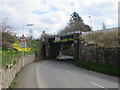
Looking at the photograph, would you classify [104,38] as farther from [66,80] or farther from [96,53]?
[66,80]

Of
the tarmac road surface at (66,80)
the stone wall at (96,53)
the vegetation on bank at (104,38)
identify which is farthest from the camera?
the vegetation on bank at (104,38)

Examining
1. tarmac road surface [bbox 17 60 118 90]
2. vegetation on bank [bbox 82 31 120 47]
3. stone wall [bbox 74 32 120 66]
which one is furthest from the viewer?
vegetation on bank [bbox 82 31 120 47]

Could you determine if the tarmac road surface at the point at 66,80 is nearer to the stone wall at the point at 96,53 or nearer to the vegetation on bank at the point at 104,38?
the stone wall at the point at 96,53

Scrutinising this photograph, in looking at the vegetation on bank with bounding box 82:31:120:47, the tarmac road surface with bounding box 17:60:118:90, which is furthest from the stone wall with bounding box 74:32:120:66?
the tarmac road surface with bounding box 17:60:118:90

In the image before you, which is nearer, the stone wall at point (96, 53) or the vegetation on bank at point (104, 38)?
the stone wall at point (96, 53)

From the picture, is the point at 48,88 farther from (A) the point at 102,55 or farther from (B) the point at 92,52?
(B) the point at 92,52

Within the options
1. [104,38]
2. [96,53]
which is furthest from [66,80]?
[104,38]

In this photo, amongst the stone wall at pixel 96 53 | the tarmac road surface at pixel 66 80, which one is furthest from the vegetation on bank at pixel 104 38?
the tarmac road surface at pixel 66 80

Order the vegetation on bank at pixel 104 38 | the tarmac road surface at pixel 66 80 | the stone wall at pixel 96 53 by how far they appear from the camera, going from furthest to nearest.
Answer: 1. the vegetation on bank at pixel 104 38
2. the stone wall at pixel 96 53
3. the tarmac road surface at pixel 66 80

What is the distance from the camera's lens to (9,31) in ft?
88.7

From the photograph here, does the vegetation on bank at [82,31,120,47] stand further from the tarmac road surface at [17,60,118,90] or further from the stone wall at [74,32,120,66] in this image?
the tarmac road surface at [17,60,118,90]

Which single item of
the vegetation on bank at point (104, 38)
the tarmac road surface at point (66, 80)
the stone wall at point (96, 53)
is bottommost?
the tarmac road surface at point (66, 80)

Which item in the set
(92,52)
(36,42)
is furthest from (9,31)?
(36,42)

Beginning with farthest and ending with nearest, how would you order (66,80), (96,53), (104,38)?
1. (104,38)
2. (96,53)
3. (66,80)
